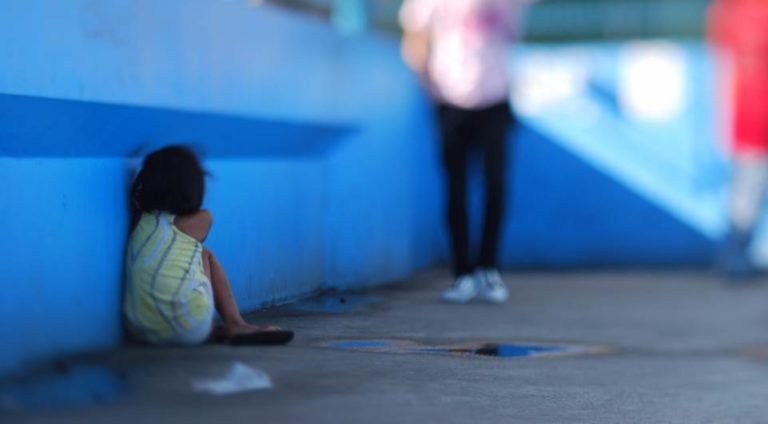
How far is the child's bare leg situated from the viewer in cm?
245

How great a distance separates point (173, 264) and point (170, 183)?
0.14 meters

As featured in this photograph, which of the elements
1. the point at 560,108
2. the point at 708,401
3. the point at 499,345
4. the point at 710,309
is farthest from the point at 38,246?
the point at 560,108

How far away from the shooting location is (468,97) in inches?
214

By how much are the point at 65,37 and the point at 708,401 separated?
2112mm

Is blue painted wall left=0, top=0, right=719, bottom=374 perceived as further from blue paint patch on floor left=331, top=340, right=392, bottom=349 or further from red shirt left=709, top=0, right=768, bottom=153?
red shirt left=709, top=0, right=768, bottom=153

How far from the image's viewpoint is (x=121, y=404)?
94.0 inches

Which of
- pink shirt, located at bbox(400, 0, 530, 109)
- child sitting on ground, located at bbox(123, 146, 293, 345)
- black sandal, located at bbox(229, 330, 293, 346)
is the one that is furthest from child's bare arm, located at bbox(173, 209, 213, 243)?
pink shirt, located at bbox(400, 0, 530, 109)

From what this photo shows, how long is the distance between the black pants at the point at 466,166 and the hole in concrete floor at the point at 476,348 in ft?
4.05

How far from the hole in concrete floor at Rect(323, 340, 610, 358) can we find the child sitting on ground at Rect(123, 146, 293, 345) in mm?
296

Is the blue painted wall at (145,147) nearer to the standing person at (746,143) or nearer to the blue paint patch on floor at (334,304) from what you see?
the blue paint patch on floor at (334,304)

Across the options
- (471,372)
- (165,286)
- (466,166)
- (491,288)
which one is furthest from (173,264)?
(466,166)

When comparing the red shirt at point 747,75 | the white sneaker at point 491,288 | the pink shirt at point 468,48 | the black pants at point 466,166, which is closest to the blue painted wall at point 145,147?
the pink shirt at point 468,48

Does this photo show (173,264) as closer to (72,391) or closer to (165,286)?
(165,286)

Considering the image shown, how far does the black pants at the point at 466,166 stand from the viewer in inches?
231
